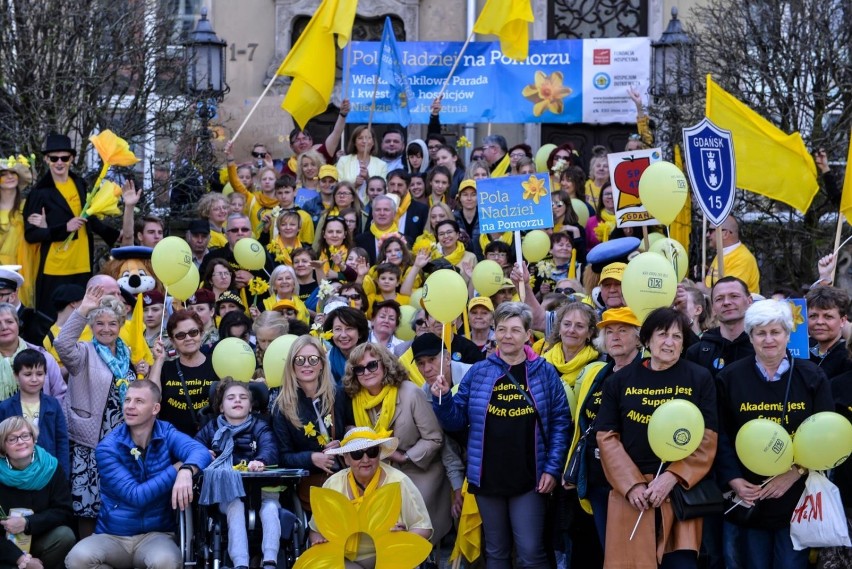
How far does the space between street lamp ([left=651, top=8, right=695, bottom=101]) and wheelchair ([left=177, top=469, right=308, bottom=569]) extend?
7268 millimetres

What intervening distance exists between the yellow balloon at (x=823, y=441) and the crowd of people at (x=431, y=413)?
5.6 inches

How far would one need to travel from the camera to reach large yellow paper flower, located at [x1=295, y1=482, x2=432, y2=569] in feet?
29.7

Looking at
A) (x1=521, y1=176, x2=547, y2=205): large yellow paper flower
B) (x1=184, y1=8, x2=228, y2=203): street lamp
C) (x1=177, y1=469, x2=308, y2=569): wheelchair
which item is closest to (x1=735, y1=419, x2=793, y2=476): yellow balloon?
(x1=177, y1=469, x2=308, y2=569): wheelchair

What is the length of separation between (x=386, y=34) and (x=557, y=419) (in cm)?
768

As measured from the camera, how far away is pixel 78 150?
47.8 ft

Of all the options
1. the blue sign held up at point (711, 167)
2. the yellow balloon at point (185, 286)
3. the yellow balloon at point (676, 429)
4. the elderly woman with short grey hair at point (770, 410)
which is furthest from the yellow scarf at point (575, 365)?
the yellow balloon at point (185, 286)

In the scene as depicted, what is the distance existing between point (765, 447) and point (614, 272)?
2.03 metres

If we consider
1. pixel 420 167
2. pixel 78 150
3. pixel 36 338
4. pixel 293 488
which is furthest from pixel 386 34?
pixel 293 488

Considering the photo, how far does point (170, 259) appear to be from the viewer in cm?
1089

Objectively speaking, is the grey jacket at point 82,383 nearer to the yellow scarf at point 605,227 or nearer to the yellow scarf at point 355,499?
the yellow scarf at point 355,499

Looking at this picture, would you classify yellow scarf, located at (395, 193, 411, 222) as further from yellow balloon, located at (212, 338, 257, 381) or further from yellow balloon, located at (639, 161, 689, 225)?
yellow balloon, located at (212, 338, 257, 381)

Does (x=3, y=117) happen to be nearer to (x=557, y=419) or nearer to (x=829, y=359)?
(x=557, y=419)

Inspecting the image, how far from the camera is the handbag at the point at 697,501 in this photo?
8508mm

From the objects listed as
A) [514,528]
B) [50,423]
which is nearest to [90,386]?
[50,423]
